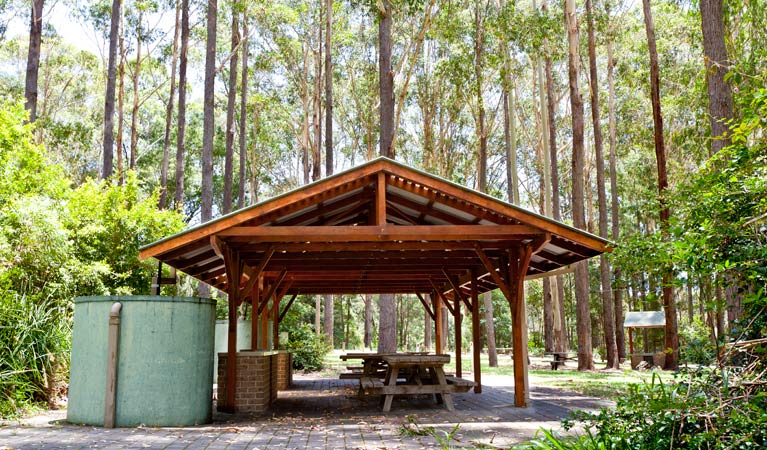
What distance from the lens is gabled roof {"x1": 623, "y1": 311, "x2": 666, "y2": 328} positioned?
2309 cm

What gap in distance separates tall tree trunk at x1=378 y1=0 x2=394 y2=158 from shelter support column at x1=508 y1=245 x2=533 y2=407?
6605 millimetres

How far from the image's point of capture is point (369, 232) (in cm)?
844

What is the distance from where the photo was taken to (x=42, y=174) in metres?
13.3

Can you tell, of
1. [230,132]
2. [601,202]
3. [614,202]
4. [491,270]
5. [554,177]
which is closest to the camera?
[491,270]

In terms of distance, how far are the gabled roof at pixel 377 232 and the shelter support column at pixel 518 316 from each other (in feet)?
0.81

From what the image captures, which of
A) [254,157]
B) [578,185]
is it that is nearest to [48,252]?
[578,185]

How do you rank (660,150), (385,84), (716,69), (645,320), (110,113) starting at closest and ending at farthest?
(716,69) < (385,84) < (660,150) < (110,113) < (645,320)

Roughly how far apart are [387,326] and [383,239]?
8.62 metres

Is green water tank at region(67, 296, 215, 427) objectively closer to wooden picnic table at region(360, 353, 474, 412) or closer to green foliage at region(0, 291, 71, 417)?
green foliage at region(0, 291, 71, 417)

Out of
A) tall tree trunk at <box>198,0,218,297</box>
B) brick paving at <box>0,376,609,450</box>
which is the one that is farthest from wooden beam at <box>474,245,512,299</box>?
tall tree trunk at <box>198,0,218,297</box>

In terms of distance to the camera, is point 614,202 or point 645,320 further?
point 614,202

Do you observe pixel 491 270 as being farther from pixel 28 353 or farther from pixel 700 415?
pixel 28 353

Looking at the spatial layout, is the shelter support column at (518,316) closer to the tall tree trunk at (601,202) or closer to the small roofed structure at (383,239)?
the small roofed structure at (383,239)

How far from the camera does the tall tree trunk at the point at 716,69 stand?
9664mm
